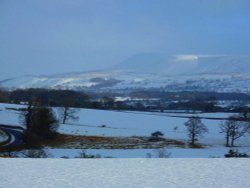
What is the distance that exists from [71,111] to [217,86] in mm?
2305

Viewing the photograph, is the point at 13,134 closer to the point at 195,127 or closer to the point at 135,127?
the point at 135,127

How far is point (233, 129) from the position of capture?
6.21 m

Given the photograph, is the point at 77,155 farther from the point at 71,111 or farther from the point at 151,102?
the point at 151,102

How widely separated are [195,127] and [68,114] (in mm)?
1921

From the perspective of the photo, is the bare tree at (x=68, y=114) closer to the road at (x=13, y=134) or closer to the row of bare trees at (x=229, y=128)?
the road at (x=13, y=134)

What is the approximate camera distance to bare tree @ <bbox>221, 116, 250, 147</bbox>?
613 cm

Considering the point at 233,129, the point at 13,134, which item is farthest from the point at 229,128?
the point at 13,134

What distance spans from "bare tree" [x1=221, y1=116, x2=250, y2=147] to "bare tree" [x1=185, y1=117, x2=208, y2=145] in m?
0.32
